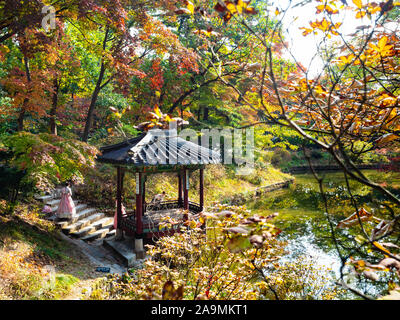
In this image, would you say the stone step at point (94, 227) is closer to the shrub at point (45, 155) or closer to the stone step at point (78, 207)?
the stone step at point (78, 207)

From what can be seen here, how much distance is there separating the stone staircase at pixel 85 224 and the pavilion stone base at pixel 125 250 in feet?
1.76

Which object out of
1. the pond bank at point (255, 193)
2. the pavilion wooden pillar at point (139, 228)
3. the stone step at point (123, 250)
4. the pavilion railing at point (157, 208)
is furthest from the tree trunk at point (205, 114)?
the stone step at point (123, 250)

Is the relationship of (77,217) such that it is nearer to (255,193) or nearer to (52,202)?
(52,202)

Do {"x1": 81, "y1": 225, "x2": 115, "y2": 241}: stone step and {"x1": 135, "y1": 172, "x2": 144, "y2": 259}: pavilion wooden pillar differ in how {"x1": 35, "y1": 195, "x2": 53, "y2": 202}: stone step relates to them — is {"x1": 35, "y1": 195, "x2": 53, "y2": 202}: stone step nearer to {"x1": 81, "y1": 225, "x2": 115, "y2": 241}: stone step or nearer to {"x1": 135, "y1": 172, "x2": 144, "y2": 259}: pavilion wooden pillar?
{"x1": 81, "y1": 225, "x2": 115, "y2": 241}: stone step

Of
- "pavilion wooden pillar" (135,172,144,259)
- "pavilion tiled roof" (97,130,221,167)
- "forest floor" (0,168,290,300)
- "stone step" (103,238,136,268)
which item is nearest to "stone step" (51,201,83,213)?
"forest floor" (0,168,290,300)

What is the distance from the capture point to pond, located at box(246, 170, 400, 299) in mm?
7843

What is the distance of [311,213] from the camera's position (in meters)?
12.8

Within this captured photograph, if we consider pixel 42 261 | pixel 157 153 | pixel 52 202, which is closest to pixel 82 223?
pixel 52 202

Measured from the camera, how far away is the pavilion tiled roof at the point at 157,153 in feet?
22.3

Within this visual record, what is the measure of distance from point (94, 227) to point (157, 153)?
3625mm

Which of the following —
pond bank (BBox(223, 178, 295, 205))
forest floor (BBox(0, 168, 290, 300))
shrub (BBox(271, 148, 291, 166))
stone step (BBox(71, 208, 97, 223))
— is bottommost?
forest floor (BBox(0, 168, 290, 300))

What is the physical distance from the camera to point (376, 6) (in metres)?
2.03

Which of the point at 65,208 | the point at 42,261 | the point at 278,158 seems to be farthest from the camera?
the point at 278,158
